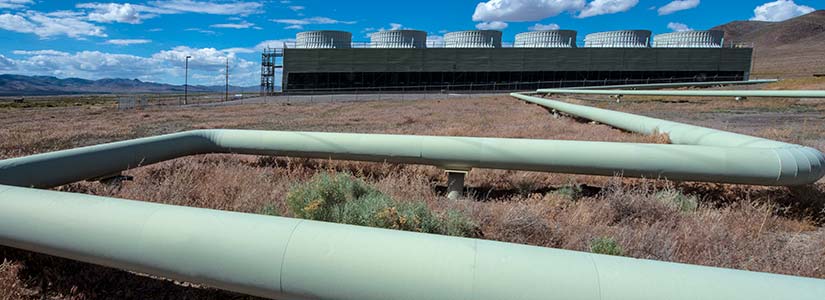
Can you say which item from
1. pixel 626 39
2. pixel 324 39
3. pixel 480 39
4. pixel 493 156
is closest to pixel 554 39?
pixel 626 39

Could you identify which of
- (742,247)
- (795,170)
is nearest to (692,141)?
(795,170)

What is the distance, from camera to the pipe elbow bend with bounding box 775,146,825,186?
4003 mm

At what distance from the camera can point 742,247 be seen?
10.7 ft

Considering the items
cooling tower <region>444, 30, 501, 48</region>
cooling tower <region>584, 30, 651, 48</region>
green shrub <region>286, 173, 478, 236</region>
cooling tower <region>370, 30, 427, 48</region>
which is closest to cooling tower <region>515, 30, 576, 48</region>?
cooling tower <region>584, 30, 651, 48</region>

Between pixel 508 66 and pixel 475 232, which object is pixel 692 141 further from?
pixel 508 66

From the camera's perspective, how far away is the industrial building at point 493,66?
69.7m

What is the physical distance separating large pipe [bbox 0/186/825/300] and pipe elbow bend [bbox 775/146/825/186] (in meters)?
3.05

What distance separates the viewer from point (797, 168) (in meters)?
4.00

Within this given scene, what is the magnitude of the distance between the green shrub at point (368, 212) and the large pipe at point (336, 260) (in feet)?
4.00

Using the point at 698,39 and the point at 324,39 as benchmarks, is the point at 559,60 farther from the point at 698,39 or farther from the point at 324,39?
the point at 324,39

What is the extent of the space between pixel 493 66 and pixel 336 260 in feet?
239

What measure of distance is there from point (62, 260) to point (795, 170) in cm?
637

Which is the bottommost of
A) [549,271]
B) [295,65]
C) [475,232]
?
[475,232]

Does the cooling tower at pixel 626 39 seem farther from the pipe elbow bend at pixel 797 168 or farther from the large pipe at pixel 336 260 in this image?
the large pipe at pixel 336 260
